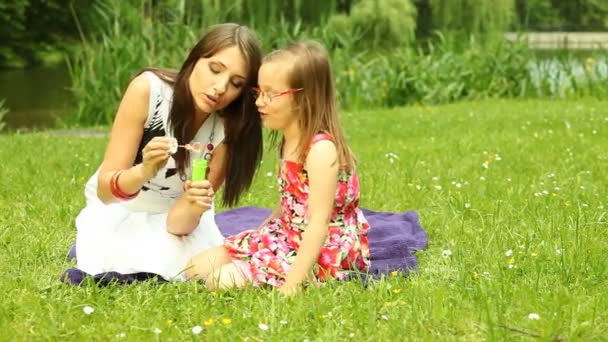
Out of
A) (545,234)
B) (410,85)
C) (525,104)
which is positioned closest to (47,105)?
(410,85)

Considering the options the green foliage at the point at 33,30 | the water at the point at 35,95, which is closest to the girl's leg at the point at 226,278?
the water at the point at 35,95

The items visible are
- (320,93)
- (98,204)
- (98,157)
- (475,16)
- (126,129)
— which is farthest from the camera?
(475,16)

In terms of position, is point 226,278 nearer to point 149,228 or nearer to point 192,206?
point 192,206

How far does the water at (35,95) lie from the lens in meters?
11.2

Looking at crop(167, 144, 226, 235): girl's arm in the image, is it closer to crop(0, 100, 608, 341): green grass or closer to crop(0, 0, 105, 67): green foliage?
crop(0, 100, 608, 341): green grass

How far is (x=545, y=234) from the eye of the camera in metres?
3.41

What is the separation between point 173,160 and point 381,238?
0.96 metres

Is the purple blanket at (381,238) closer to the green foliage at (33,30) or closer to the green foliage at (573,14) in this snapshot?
the green foliage at (573,14)

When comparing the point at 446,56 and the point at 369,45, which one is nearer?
the point at 446,56

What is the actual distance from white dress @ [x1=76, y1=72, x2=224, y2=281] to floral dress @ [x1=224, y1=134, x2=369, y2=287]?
238 millimetres

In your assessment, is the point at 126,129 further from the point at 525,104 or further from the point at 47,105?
the point at 47,105

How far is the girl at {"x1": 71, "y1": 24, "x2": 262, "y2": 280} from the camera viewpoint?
2.96 m

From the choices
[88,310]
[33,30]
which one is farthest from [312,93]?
[33,30]

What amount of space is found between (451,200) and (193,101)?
5.26 feet
